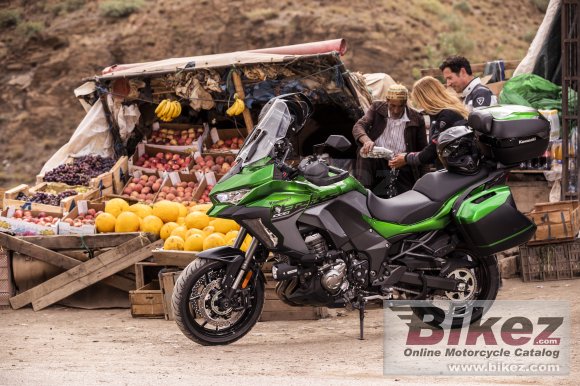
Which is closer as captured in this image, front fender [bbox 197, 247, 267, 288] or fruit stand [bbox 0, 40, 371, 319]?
front fender [bbox 197, 247, 267, 288]

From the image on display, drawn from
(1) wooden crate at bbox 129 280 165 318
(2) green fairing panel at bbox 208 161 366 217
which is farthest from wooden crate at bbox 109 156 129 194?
(2) green fairing panel at bbox 208 161 366 217

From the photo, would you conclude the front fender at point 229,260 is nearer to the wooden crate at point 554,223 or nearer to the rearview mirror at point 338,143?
the rearview mirror at point 338,143

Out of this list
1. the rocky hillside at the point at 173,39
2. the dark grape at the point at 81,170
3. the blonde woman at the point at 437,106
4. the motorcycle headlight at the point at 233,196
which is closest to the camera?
the motorcycle headlight at the point at 233,196

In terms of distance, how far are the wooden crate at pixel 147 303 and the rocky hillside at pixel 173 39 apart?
69.3 feet

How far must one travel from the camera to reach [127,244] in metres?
10.8

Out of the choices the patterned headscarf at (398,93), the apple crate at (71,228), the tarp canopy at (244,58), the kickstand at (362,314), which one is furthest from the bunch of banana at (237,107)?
the kickstand at (362,314)

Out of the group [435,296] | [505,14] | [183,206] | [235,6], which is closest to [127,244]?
[183,206]

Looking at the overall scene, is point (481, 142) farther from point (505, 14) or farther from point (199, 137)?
point (505, 14)

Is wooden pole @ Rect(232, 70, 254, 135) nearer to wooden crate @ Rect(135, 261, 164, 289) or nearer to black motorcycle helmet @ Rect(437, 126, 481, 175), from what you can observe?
wooden crate @ Rect(135, 261, 164, 289)

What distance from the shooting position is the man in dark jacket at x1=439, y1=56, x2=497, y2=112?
987 cm

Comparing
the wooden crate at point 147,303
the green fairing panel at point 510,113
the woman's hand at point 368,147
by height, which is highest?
the green fairing panel at point 510,113

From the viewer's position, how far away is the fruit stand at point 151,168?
10797mm

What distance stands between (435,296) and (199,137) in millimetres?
5969

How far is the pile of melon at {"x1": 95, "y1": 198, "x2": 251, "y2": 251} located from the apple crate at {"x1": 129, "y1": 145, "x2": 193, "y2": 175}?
192 cm
